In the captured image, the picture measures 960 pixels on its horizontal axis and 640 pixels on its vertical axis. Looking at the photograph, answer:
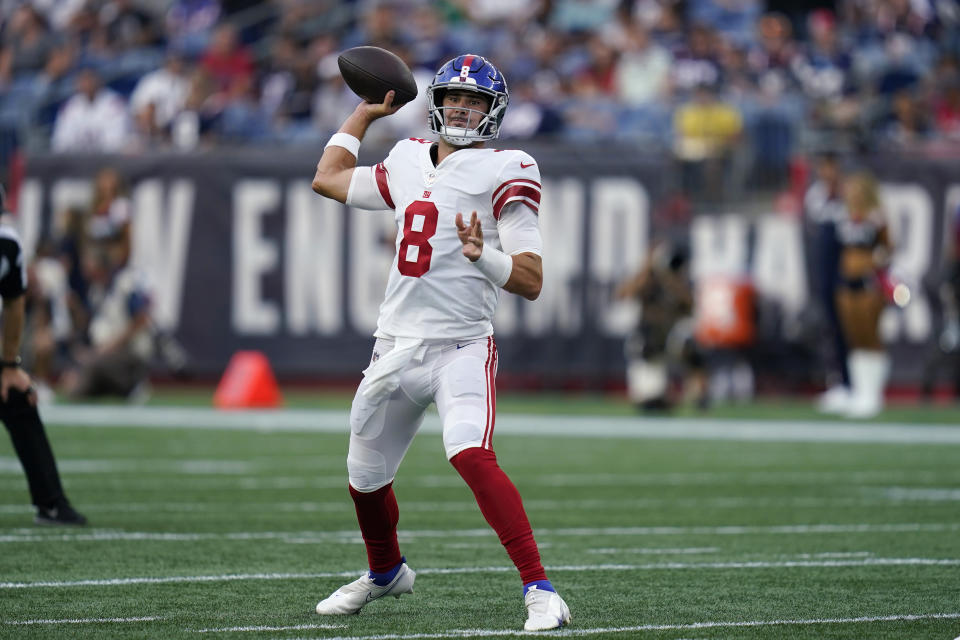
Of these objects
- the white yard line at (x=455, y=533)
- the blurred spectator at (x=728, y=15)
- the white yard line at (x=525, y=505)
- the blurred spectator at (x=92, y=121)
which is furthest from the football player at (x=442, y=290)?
the blurred spectator at (x=728, y=15)

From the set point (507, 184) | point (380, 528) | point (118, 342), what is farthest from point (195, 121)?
point (507, 184)

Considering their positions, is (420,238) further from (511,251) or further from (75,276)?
(75,276)

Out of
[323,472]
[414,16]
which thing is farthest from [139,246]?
[323,472]

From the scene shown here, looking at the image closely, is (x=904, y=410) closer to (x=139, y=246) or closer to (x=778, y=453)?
(x=778, y=453)

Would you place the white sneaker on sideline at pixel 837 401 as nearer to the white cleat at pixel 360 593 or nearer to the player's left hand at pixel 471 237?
the white cleat at pixel 360 593

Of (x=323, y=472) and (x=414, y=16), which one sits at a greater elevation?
(x=414, y=16)

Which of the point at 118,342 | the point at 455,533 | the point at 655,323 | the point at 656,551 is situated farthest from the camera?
the point at 118,342

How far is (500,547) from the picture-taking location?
22.5 feet

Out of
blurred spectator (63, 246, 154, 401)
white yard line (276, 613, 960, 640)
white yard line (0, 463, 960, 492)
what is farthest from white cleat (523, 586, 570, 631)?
blurred spectator (63, 246, 154, 401)

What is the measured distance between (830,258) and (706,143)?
1.99m

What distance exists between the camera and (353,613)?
5.19m

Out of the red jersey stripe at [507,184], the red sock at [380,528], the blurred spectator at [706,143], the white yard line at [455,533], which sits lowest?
the white yard line at [455,533]

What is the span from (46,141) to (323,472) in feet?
31.0

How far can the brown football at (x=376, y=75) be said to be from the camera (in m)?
5.46
